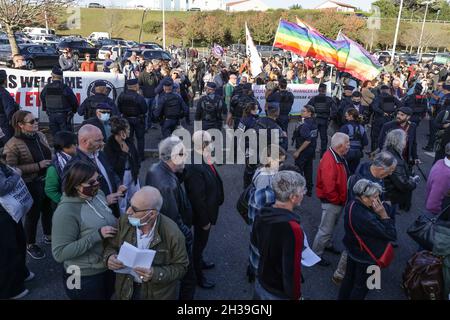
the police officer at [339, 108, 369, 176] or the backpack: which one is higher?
the police officer at [339, 108, 369, 176]

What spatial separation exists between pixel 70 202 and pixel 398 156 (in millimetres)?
4084

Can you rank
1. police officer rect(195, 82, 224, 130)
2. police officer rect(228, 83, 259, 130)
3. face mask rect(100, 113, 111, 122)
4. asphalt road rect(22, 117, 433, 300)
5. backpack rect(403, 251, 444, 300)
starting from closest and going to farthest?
1. backpack rect(403, 251, 444, 300)
2. asphalt road rect(22, 117, 433, 300)
3. face mask rect(100, 113, 111, 122)
4. police officer rect(195, 82, 224, 130)
5. police officer rect(228, 83, 259, 130)

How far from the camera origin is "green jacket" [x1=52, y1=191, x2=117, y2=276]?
9.40 feet

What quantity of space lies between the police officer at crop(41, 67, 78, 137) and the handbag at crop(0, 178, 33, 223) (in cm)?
407

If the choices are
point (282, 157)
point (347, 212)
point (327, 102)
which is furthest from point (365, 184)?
point (327, 102)

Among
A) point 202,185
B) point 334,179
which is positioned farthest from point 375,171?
point 202,185

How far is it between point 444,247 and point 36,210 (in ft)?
15.4

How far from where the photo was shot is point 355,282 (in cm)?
374

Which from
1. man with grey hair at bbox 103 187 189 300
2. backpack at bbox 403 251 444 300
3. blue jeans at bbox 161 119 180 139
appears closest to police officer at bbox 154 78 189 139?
blue jeans at bbox 161 119 180 139

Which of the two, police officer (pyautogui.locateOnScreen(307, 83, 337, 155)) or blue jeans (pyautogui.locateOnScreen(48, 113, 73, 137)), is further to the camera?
police officer (pyautogui.locateOnScreen(307, 83, 337, 155))

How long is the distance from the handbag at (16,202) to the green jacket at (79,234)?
106 cm

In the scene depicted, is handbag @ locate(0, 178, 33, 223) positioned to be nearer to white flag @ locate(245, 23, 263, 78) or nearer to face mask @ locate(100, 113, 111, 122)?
face mask @ locate(100, 113, 111, 122)

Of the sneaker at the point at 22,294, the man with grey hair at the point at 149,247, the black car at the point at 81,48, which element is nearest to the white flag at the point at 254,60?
the sneaker at the point at 22,294

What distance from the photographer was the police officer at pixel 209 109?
27.2ft
